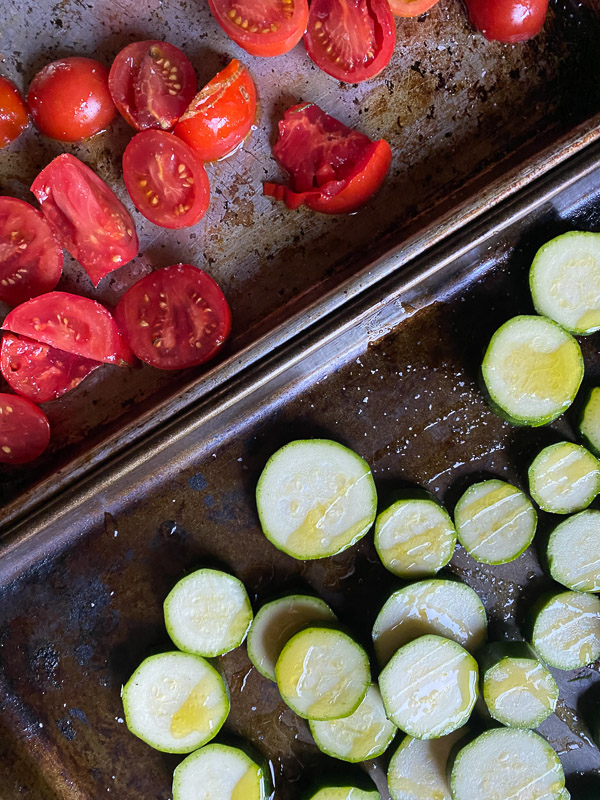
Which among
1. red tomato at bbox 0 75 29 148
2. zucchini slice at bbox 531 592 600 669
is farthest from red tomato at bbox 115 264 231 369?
zucchini slice at bbox 531 592 600 669

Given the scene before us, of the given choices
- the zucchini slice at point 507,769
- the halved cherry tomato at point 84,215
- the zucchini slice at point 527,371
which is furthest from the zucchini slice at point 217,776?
the halved cherry tomato at point 84,215

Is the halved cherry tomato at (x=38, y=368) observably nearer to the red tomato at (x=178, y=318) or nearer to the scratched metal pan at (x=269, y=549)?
the red tomato at (x=178, y=318)

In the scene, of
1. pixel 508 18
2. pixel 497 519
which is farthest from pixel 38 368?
pixel 508 18

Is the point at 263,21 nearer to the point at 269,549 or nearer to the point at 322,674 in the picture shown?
the point at 269,549

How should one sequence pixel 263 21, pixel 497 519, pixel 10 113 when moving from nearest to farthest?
1. pixel 263 21
2. pixel 10 113
3. pixel 497 519

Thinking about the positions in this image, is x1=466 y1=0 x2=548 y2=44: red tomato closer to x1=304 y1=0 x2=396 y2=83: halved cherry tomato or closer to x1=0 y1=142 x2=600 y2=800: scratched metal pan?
x1=304 y1=0 x2=396 y2=83: halved cherry tomato

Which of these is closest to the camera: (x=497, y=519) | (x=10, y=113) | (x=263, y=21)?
(x=263, y=21)
